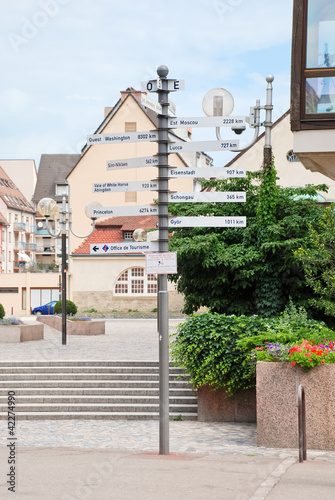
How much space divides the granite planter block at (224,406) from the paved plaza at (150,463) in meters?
0.24

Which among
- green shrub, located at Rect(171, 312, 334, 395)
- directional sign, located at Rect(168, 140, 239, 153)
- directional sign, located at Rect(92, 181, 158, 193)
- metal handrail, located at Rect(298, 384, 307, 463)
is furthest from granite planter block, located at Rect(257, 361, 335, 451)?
directional sign, located at Rect(168, 140, 239, 153)

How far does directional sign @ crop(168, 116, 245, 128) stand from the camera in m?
11.2

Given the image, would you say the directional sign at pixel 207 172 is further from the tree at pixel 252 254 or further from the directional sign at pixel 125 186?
the tree at pixel 252 254

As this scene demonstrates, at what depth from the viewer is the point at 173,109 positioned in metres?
11.7

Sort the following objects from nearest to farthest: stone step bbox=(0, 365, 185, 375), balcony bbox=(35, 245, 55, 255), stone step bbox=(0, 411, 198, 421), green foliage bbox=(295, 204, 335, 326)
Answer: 1. stone step bbox=(0, 411, 198, 421)
2. stone step bbox=(0, 365, 185, 375)
3. green foliage bbox=(295, 204, 335, 326)
4. balcony bbox=(35, 245, 55, 255)

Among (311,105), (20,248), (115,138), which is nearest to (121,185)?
(115,138)

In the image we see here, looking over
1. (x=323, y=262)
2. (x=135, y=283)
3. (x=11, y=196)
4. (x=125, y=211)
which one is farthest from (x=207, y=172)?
(x=11, y=196)

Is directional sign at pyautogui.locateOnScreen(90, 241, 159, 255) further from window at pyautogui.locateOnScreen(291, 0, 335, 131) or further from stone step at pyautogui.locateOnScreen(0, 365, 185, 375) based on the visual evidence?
stone step at pyautogui.locateOnScreen(0, 365, 185, 375)

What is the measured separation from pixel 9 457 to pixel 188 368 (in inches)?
178

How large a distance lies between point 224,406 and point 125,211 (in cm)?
495

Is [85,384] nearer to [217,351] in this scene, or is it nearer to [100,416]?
[100,416]

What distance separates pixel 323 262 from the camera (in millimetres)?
20031

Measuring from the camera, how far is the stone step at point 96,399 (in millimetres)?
15891

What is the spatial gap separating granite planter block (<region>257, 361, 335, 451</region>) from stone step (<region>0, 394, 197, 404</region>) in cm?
357
